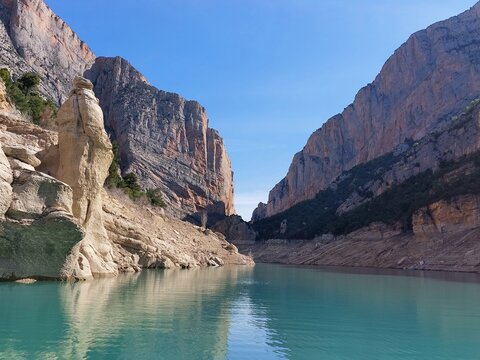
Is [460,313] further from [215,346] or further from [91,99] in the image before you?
[91,99]

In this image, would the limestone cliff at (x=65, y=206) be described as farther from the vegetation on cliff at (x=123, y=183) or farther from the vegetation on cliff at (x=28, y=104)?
the vegetation on cliff at (x=123, y=183)

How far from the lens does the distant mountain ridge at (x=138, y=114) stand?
101 metres

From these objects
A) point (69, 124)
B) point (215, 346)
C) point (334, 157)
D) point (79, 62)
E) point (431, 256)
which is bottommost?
point (215, 346)

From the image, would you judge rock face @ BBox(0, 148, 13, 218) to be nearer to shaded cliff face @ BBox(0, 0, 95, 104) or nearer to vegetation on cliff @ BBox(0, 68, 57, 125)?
vegetation on cliff @ BBox(0, 68, 57, 125)

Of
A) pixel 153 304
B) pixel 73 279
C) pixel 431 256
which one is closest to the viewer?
pixel 153 304

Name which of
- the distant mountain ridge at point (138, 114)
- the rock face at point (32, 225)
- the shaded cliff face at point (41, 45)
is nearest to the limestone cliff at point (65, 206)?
the rock face at point (32, 225)

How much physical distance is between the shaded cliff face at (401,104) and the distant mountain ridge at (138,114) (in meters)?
50.3

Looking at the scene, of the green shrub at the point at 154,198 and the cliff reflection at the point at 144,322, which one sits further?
the green shrub at the point at 154,198

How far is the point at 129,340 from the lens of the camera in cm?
1125

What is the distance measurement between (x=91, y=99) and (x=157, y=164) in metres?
80.5

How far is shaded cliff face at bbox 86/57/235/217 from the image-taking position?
356ft

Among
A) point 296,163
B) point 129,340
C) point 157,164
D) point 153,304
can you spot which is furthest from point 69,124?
point 296,163

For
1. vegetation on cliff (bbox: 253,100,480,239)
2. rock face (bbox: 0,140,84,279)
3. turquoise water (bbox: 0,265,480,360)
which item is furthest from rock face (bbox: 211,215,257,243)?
turquoise water (bbox: 0,265,480,360)

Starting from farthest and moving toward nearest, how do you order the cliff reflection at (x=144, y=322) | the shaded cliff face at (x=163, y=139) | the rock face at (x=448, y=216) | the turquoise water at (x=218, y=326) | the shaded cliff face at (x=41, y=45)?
the shaded cliff face at (x=163, y=139) < the shaded cliff face at (x=41, y=45) < the rock face at (x=448, y=216) < the turquoise water at (x=218, y=326) < the cliff reflection at (x=144, y=322)
